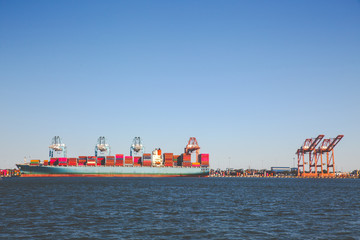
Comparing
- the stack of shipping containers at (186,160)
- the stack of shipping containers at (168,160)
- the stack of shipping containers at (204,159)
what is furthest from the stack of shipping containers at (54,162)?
the stack of shipping containers at (204,159)

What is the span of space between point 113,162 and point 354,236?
13364cm

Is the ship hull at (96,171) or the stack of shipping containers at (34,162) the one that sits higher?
the stack of shipping containers at (34,162)

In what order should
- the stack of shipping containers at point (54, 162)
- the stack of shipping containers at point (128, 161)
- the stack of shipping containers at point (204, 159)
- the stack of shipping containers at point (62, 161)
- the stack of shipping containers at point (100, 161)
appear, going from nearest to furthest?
the stack of shipping containers at point (62, 161)
the stack of shipping containers at point (100, 161)
the stack of shipping containers at point (128, 161)
the stack of shipping containers at point (54, 162)
the stack of shipping containers at point (204, 159)

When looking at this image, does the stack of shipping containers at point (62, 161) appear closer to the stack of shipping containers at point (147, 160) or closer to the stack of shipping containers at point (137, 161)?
the stack of shipping containers at point (137, 161)

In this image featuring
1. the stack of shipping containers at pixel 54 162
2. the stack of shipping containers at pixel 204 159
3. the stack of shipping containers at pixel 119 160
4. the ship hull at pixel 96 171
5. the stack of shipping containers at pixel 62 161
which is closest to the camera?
the ship hull at pixel 96 171

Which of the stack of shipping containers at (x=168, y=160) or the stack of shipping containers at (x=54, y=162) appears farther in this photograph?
the stack of shipping containers at (x=168, y=160)

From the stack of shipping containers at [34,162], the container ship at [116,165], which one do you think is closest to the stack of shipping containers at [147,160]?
the container ship at [116,165]

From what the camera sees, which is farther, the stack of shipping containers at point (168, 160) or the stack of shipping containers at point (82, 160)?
the stack of shipping containers at point (168, 160)

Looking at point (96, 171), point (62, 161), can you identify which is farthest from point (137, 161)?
point (62, 161)

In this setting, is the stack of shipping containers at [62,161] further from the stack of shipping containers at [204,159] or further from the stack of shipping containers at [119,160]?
the stack of shipping containers at [204,159]

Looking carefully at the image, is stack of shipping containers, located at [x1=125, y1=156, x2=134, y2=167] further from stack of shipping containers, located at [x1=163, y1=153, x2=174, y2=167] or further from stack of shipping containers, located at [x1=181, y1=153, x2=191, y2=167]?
stack of shipping containers, located at [x1=181, y1=153, x2=191, y2=167]

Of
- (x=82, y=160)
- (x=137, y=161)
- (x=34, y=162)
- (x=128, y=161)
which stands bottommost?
(x=137, y=161)

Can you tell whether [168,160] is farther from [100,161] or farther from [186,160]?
[100,161]

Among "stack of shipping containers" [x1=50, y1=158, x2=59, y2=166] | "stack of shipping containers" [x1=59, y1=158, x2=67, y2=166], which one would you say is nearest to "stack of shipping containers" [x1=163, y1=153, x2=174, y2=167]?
"stack of shipping containers" [x1=59, y1=158, x2=67, y2=166]
